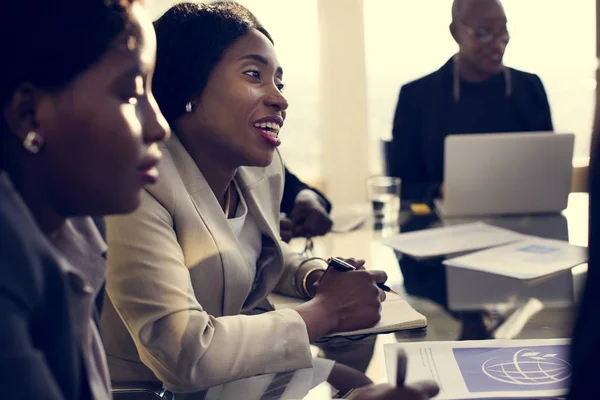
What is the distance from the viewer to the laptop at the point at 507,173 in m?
2.14

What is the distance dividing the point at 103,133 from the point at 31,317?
15 cm

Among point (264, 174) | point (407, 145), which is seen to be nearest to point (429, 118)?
point (407, 145)

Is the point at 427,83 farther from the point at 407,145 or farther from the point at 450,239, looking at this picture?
the point at 450,239

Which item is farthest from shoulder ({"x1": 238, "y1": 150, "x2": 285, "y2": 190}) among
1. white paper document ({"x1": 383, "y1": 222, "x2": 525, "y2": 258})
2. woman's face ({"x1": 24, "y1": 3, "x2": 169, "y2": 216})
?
woman's face ({"x1": 24, "y1": 3, "x2": 169, "y2": 216})

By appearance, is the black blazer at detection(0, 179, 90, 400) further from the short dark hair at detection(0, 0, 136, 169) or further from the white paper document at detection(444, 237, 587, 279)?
the white paper document at detection(444, 237, 587, 279)

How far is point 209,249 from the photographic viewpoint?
3.91 feet

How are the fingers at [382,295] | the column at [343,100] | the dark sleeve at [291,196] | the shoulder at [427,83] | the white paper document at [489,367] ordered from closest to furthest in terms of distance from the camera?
1. the white paper document at [489,367]
2. the fingers at [382,295]
3. the dark sleeve at [291,196]
4. the shoulder at [427,83]
5. the column at [343,100]

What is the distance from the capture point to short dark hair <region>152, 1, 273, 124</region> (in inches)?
50.1

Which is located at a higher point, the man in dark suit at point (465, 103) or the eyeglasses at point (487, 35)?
the eyeglasses at point (487, 35)

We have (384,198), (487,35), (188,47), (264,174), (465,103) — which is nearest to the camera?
(188,47)

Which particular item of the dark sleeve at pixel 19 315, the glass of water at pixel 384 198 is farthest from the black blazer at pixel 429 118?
the dark sleeve at pixel 19 315

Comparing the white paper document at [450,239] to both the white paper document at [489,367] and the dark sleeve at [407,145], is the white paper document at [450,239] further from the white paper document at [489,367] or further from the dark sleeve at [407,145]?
the dark sleeve at [407,145]

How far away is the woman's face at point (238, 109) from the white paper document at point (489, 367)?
44 centimetres

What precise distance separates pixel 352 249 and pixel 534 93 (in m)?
1.51
